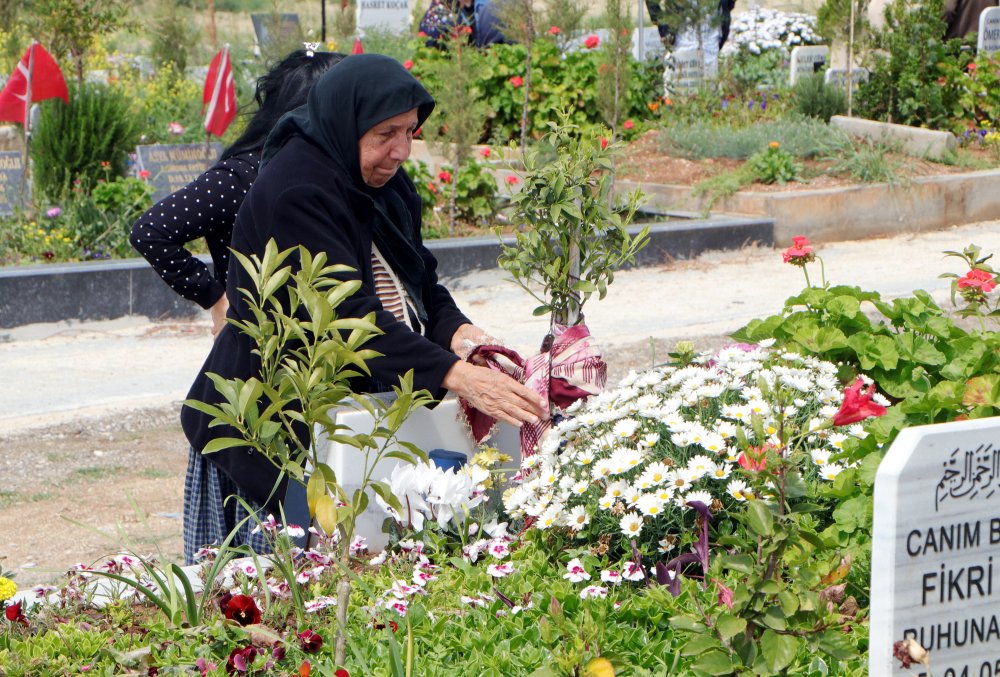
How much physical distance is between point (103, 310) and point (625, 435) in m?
5.32

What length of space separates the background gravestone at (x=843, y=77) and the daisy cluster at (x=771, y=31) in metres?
6.27

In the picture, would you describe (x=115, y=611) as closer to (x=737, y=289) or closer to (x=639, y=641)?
(x=639, y=641)

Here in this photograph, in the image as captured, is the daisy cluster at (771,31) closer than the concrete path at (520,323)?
No

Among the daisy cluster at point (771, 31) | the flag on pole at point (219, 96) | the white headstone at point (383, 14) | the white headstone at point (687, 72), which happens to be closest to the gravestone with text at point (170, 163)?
the flag on pole at point (219, 96)

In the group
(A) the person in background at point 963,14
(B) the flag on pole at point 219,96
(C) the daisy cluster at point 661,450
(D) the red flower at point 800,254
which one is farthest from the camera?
(A) the person in background at point 963,14

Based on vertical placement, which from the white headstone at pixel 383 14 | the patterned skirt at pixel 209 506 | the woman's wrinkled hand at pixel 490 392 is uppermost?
the white headstone at pixel 383 14

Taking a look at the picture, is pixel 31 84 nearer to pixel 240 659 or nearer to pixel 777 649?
pixel 240 659

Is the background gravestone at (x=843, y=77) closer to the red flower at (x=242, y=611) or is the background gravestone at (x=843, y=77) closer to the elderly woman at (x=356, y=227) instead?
the elderly woman at (x=356, y=227)

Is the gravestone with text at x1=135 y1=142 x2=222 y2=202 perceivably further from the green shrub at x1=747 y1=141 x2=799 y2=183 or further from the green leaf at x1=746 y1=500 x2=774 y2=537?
the green leaf at x1=746 y1=500 x2=774 y2=537

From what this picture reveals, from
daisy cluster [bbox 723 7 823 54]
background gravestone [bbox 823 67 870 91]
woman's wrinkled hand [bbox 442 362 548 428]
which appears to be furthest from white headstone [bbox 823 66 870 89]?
woman's wrinkled hand [bbox 442 362 548 428]

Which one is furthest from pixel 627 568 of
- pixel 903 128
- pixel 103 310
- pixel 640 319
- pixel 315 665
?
pixel 903 128

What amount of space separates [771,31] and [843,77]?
8105 millimetres

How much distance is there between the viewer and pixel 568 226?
2941mm

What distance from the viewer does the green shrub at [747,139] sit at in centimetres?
1117
